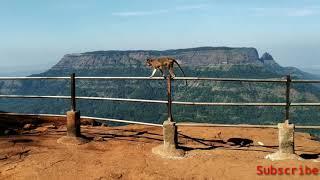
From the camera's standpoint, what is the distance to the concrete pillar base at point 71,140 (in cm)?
1027

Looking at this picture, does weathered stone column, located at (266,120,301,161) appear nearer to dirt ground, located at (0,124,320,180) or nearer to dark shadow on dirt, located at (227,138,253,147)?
dirt ground, located at (0,124,320,180)

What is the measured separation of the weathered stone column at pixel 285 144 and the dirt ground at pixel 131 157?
21 cm

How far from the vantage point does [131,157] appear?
9133 mm

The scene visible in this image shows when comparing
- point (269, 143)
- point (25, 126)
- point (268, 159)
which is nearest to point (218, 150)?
point (268, 159)

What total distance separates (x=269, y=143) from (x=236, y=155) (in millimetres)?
2237

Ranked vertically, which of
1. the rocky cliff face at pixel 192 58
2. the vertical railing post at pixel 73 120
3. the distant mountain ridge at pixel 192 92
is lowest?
the distant mountain ridge at pixel 192 92

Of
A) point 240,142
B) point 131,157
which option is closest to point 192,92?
point 240,142

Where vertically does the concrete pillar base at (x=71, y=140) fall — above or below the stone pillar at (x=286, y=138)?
below

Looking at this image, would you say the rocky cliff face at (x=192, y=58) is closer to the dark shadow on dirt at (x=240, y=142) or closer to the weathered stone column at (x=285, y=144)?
the dark shadow on dirt at (x=240, y=142)

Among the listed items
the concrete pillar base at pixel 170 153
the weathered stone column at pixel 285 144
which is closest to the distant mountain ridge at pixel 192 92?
the concrete pillar base at pixel 170 153

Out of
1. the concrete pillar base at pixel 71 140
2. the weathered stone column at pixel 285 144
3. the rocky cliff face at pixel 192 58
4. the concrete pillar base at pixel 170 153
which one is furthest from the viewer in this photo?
the rocky cliff face at pixel 192 58

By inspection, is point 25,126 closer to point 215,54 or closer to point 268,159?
point 268,159

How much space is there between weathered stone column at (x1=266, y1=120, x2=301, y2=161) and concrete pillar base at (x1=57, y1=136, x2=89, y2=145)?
430cm

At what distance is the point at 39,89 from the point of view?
196625mm
